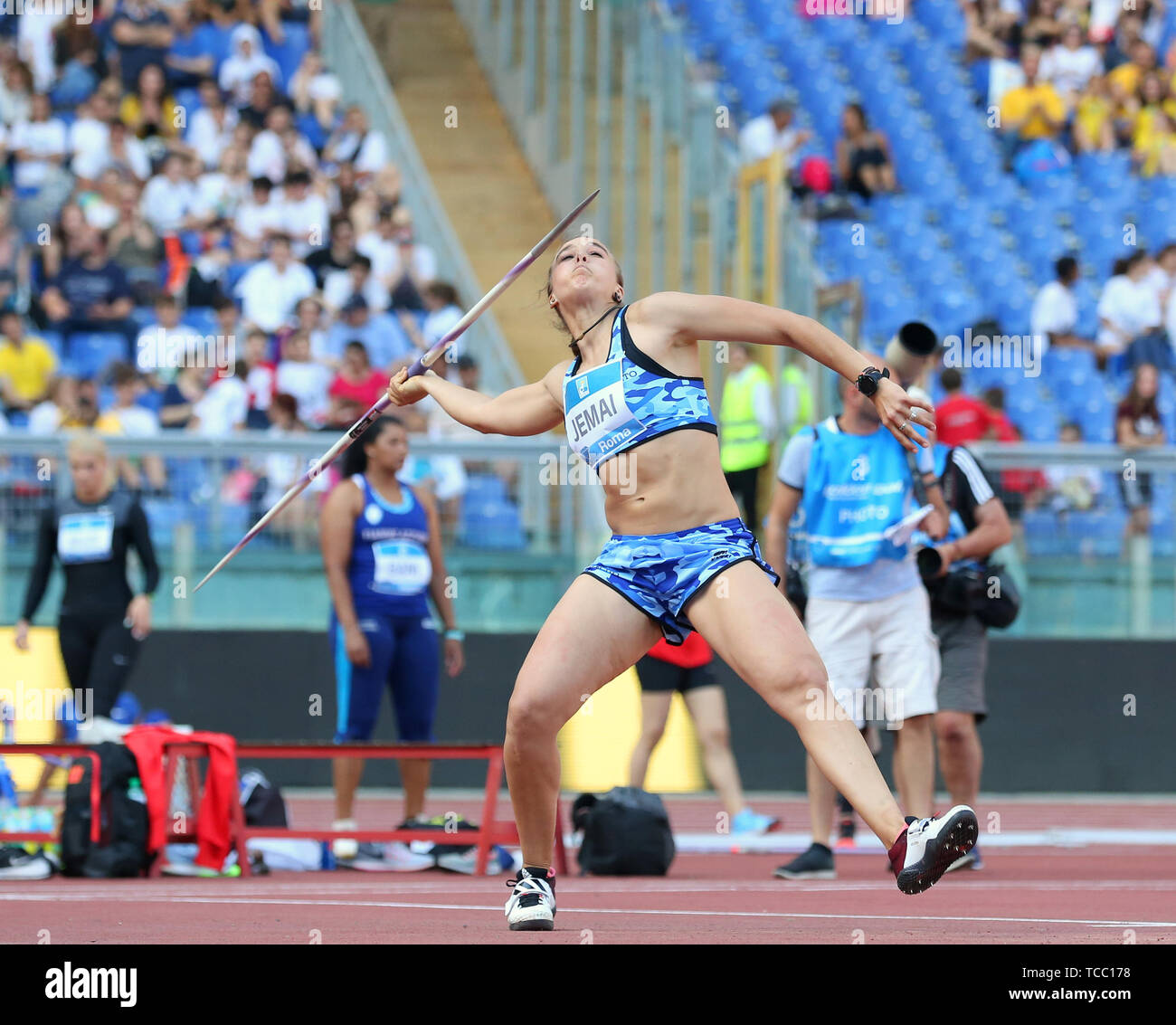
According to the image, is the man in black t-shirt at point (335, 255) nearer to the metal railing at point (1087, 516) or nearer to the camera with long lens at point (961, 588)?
the metal railing at point (1087, 516)

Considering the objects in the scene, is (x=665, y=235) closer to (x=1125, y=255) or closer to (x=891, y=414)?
(x=1125, y=255)

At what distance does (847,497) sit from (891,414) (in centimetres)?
346

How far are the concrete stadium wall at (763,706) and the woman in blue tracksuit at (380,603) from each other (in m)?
2.69

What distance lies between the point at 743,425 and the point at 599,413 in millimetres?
8382

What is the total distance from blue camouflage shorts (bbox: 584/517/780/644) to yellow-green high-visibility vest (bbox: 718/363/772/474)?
8.09 m

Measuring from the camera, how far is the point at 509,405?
21.3ft

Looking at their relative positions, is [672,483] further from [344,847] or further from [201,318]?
[201,318]

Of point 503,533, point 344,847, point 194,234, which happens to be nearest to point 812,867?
point 344,847

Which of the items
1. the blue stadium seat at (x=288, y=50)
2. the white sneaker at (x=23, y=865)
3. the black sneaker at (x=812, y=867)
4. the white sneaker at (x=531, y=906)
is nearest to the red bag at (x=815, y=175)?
the blue stadium seat at (x=288, y=50)

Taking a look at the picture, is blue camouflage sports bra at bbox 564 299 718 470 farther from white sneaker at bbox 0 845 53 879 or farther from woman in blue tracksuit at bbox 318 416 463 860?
white sneaker at bbox 0 845 53 879

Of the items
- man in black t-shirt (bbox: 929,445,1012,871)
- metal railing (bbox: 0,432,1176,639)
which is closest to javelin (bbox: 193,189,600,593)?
man in black t-shirt (bbox: 929,445,1012,871)

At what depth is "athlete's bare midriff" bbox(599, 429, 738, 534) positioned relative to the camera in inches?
238

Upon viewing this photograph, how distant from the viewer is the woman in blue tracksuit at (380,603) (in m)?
10.3

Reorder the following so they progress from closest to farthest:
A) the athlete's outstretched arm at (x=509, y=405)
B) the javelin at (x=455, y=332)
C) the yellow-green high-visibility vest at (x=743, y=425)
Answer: the athlete's outstretched arm at (x=509, y=405), the javelin at (x=455, y=332), the yellow-green high-visibility vest at (x=743, y=425)
